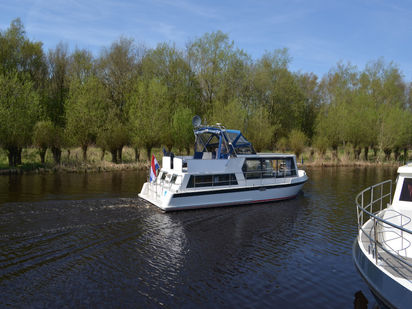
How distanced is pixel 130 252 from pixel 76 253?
6.39ft

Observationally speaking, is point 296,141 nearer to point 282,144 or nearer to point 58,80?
point 282,144

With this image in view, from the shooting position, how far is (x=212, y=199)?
18.8 m

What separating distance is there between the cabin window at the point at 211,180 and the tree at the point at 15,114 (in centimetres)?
2390

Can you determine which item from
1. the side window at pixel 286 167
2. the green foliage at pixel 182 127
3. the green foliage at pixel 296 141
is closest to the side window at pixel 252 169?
the side window at pixel 286 167

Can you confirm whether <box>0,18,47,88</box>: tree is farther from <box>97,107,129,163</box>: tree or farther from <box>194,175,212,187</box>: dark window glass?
<box>194,175,212,187</box>: dark window glass

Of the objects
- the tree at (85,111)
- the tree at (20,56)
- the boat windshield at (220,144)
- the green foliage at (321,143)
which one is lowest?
the boat windshield at (220,144)

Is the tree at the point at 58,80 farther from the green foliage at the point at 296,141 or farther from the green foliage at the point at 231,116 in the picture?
the green foliage at the point at 296,141

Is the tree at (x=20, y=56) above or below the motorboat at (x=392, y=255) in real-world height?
above

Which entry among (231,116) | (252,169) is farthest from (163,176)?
(231,116)

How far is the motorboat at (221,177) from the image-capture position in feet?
59.8

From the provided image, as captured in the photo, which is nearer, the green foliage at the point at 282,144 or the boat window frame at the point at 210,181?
the boat window frame at the point at 210,181

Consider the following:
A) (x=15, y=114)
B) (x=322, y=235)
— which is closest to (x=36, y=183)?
(x=15, y=114)

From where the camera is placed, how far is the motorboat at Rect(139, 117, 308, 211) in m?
18.2

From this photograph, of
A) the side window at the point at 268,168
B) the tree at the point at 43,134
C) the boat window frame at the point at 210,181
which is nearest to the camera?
the boat window frame at the point at 210,181
